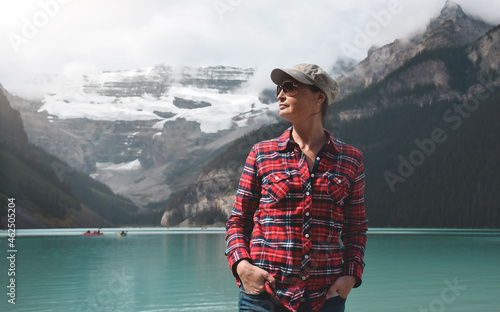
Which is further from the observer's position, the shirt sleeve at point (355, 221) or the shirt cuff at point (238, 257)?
the shirt sleeve at point (355, 221)

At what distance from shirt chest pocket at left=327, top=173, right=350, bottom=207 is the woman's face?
0.42 meters

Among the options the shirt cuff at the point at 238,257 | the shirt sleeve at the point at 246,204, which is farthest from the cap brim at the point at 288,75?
the shirt cuff at the point at 238,257

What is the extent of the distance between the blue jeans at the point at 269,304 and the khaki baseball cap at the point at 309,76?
1267 millimetres

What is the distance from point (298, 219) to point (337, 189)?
32 cm

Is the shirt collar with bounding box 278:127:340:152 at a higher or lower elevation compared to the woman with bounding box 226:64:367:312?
higher

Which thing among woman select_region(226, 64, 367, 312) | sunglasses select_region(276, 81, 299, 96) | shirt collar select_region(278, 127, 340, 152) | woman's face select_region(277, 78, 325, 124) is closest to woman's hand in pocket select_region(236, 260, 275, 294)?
woman select_region(226, 64, 367, 312)

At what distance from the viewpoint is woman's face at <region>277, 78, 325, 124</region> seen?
3.46 m

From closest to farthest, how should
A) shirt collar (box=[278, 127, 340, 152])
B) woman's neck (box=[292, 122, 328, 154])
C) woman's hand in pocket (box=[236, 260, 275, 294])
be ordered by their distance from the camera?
woman's hand in pocket (box=[236, 260, 275, 294]) → shirt collar (box=[278, 127, 340, 152]) → woman's neck (box=[292, 122, 328, 154])

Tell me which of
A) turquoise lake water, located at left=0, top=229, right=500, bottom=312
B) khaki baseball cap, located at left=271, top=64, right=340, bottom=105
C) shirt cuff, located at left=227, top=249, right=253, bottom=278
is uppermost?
khaki baseball cap, located at left=271, top=64, right=340, bottom=105

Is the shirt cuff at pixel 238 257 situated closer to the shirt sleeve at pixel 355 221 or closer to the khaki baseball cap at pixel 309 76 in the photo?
the shirt sleeve at pixel 355 221

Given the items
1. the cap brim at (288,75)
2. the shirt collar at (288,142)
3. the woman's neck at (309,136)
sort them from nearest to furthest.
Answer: the cap brim at (288,75), the shirt collar at (288,142), the woman's neck at (309,136)

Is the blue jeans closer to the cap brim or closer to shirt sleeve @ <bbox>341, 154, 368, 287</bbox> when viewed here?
shirt sleeve @ <bbox>341, 154, 368, 287</bbox>

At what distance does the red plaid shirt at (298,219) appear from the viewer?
3229 millimetres

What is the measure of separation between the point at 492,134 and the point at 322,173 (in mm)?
207141
